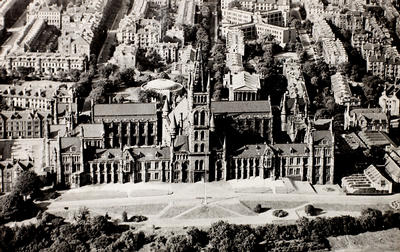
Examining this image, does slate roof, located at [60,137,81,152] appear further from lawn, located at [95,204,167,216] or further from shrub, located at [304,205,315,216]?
shrub, located at [304,205,315,216]

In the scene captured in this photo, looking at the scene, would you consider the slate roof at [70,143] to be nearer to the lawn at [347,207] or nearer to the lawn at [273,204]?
the lawn at [273,204]

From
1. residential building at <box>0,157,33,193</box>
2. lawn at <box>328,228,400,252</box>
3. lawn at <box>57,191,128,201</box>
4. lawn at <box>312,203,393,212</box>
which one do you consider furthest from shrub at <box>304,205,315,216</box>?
residential building at <box>0,157,33,193</box>

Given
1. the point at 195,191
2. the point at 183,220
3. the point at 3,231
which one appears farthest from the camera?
the point at 195,191

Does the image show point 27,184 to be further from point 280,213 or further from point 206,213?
point 280,213

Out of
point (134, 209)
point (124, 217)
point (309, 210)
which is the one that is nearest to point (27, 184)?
point (124, 217)

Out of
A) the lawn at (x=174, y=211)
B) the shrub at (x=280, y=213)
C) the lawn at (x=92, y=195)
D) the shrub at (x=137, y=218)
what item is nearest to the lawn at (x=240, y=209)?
the shrub at (x=280, y=213)

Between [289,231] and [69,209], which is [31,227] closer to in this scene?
[69,209]

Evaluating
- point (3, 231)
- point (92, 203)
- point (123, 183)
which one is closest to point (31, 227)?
point (3, 231)
